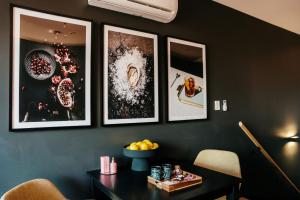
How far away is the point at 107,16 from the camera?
2084mm

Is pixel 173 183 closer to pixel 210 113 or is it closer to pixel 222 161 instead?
pixel 222 161

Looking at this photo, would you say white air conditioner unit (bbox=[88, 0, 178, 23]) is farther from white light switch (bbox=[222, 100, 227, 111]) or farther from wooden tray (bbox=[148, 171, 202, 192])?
wooden tray (bbox=[148, 171, 202, 192])

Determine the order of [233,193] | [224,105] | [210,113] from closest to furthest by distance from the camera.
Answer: [233,193] < [210,113] < [224,105]

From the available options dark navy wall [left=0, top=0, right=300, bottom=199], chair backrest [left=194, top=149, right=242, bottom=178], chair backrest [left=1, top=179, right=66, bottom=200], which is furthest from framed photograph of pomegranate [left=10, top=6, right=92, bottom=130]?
chair backrest [left=194, top=149, right=242, bottom=178]

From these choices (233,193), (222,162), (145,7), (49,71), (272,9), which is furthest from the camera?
(272,9)

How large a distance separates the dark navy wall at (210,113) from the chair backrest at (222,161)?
270 mm

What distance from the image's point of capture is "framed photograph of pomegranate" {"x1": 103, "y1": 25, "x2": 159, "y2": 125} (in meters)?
2.05

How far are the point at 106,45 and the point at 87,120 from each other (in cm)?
65

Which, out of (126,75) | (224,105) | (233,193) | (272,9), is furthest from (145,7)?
(272,9)

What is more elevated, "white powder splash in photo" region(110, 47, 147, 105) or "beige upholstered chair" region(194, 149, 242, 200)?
"white powder splash in photo" region(110, 47, 147, 105)

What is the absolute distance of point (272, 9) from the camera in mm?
3170

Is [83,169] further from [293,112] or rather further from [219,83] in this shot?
[293,112]

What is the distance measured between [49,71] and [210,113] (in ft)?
5.90

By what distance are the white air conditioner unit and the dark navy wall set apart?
0.25 ft
